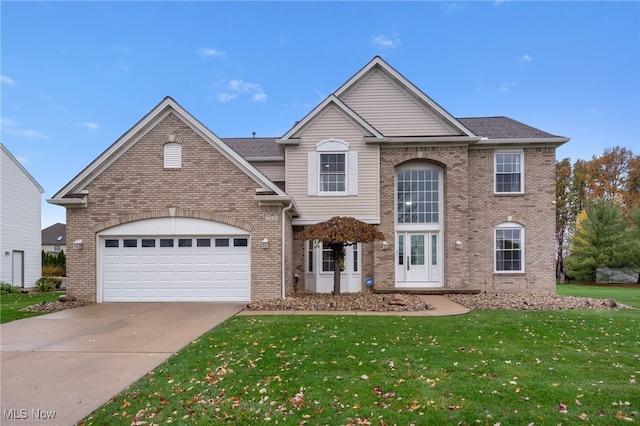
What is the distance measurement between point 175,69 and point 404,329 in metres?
15.5

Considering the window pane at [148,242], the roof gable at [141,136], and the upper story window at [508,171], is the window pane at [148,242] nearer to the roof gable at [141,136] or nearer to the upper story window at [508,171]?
the roof gable at [141,136]

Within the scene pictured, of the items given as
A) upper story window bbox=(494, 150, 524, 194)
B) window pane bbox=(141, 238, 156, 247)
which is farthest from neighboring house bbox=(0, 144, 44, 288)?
upper story window bbox=(494, 150, 524, 194)

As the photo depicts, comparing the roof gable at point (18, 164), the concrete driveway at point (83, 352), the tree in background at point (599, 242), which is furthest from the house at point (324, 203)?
the tree in background at point (599, 242)

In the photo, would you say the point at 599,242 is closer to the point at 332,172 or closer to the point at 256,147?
the point at 332,172

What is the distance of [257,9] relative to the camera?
14.5m

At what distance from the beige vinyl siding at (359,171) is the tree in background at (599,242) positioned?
2377 centimetres

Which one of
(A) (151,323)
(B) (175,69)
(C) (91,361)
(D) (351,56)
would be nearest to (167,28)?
(B) (175,69)

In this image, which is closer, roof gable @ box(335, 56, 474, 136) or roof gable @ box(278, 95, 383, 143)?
roof gable @ box(278, 95, 383, 143)

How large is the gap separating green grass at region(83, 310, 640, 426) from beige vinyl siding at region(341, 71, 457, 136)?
905 cm

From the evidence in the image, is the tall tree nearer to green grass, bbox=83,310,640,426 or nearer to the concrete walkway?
the concrete walkway

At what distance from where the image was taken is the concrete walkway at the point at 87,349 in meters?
4.45

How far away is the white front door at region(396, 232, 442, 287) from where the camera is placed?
49.0 ft

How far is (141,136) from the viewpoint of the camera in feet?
40.1

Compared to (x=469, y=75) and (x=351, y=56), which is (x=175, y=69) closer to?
(x=351, y=56)
